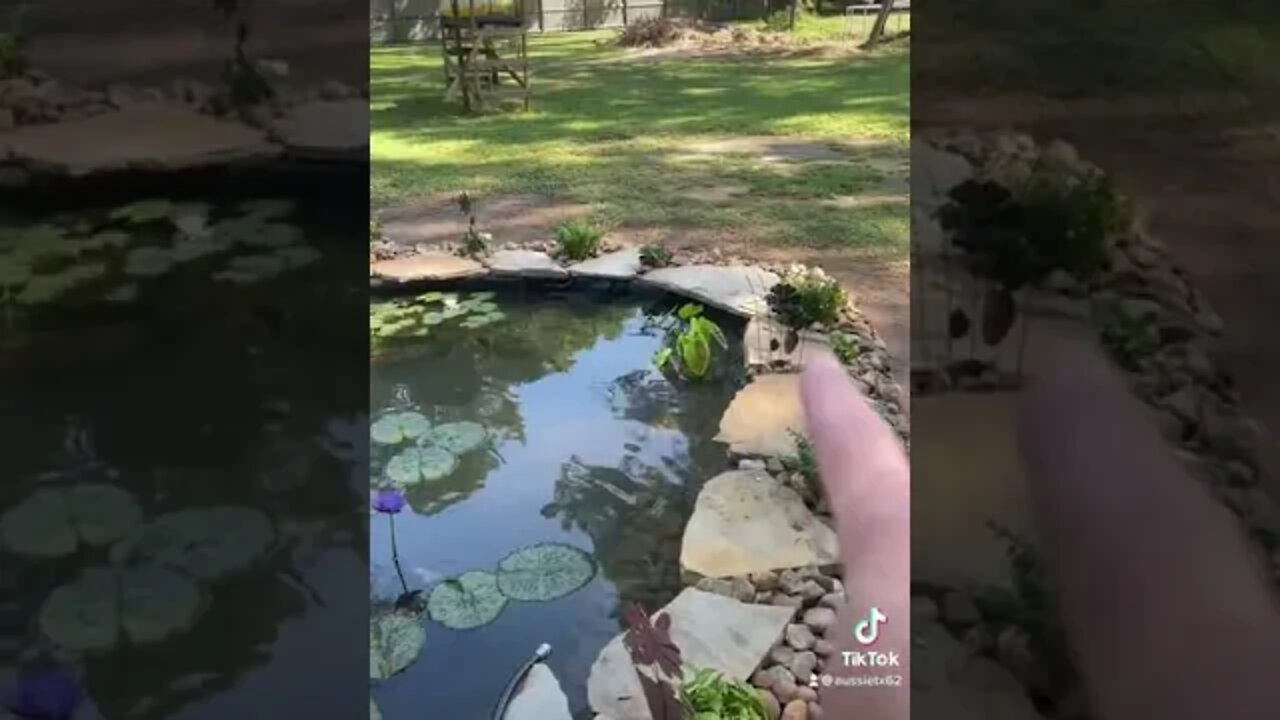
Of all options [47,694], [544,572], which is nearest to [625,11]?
[544,572]

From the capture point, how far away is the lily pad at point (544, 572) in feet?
4.89

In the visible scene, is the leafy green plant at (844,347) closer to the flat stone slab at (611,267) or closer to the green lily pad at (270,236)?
the flat stone slab at (611,267)

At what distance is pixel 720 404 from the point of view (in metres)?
1.55

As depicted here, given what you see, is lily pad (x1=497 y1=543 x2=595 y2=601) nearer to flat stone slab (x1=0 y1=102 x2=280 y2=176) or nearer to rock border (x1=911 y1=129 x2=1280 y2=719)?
rock border (x1=911 y1=129 x2=1280 y2=719)

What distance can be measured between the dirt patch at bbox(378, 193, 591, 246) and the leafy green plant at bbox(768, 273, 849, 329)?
28 cm

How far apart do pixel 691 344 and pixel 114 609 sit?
791 mm

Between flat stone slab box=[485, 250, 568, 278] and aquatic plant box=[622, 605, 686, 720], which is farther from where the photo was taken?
flat stone slab box=[485, 250, 568, 278]

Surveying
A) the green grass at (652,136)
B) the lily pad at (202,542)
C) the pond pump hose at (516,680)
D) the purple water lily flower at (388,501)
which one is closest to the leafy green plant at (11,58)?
the green grass at (652,136)

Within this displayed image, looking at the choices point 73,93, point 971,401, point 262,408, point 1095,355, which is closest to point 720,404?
point 971,401

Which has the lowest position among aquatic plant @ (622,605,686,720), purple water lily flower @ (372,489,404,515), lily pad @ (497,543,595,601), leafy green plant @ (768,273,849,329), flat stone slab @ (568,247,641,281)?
aquatic plant @ (622,605,686,720)

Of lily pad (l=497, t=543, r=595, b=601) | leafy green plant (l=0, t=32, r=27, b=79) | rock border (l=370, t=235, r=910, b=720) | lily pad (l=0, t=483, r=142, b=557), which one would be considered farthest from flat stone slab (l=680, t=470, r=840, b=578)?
leafy green plant (l=0, t=32, r=27, b=79)

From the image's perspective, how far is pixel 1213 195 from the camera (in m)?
1.44

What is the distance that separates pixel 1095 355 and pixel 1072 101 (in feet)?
1.03

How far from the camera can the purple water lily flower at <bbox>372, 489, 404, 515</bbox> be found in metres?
1.49
